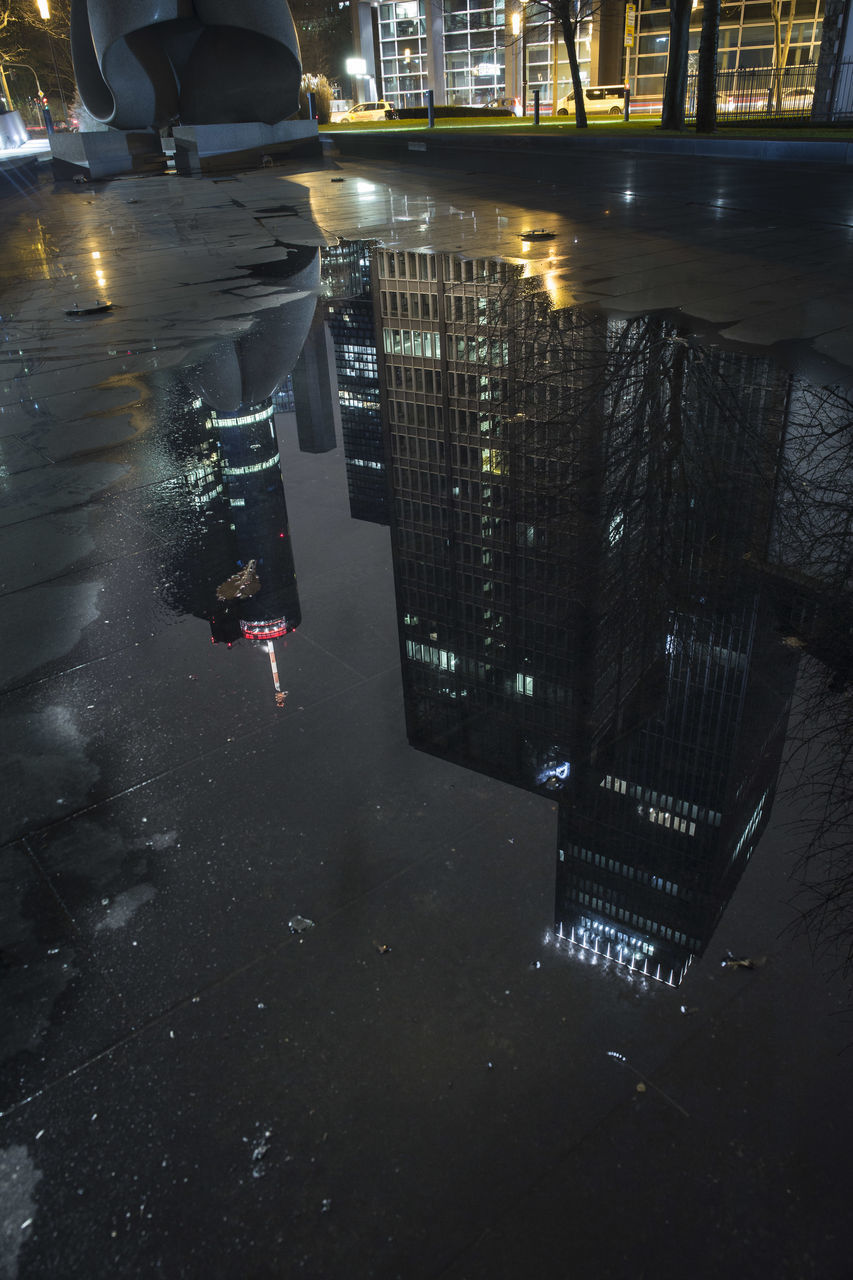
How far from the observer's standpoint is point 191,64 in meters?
35.4

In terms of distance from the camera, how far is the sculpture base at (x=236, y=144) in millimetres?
33812

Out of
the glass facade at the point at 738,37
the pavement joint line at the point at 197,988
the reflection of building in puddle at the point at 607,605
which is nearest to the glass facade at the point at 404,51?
the glass facade at the point at 738,37

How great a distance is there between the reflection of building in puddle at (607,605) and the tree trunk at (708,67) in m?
24.1

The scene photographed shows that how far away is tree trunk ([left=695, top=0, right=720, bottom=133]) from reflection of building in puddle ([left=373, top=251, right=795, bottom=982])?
24.1 m

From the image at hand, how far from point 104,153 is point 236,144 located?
18.2ft

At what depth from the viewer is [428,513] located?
5723mm

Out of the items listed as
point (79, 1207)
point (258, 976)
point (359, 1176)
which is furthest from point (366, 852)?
point (79, 1207)

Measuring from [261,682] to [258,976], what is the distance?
1.69m

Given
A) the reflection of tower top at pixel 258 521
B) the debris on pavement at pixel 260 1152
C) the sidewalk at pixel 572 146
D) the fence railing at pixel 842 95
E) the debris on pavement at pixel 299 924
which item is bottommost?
the reflection of tower top at pixel 258 521

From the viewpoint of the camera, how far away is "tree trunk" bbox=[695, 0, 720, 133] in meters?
25.7

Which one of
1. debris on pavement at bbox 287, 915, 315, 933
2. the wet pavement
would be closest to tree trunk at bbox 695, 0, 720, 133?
the wet pavement

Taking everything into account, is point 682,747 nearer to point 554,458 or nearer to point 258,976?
point 258,976

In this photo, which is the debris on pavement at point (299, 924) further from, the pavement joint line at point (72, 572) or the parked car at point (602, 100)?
the parked car at point (602, 100)

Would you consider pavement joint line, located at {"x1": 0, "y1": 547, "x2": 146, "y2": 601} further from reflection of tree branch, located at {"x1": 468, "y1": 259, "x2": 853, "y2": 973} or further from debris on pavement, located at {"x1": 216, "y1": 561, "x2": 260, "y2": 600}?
reflection of tree branch, located at {"x1": 468, "y1": 259, "x2": 853, "y2": 973}
